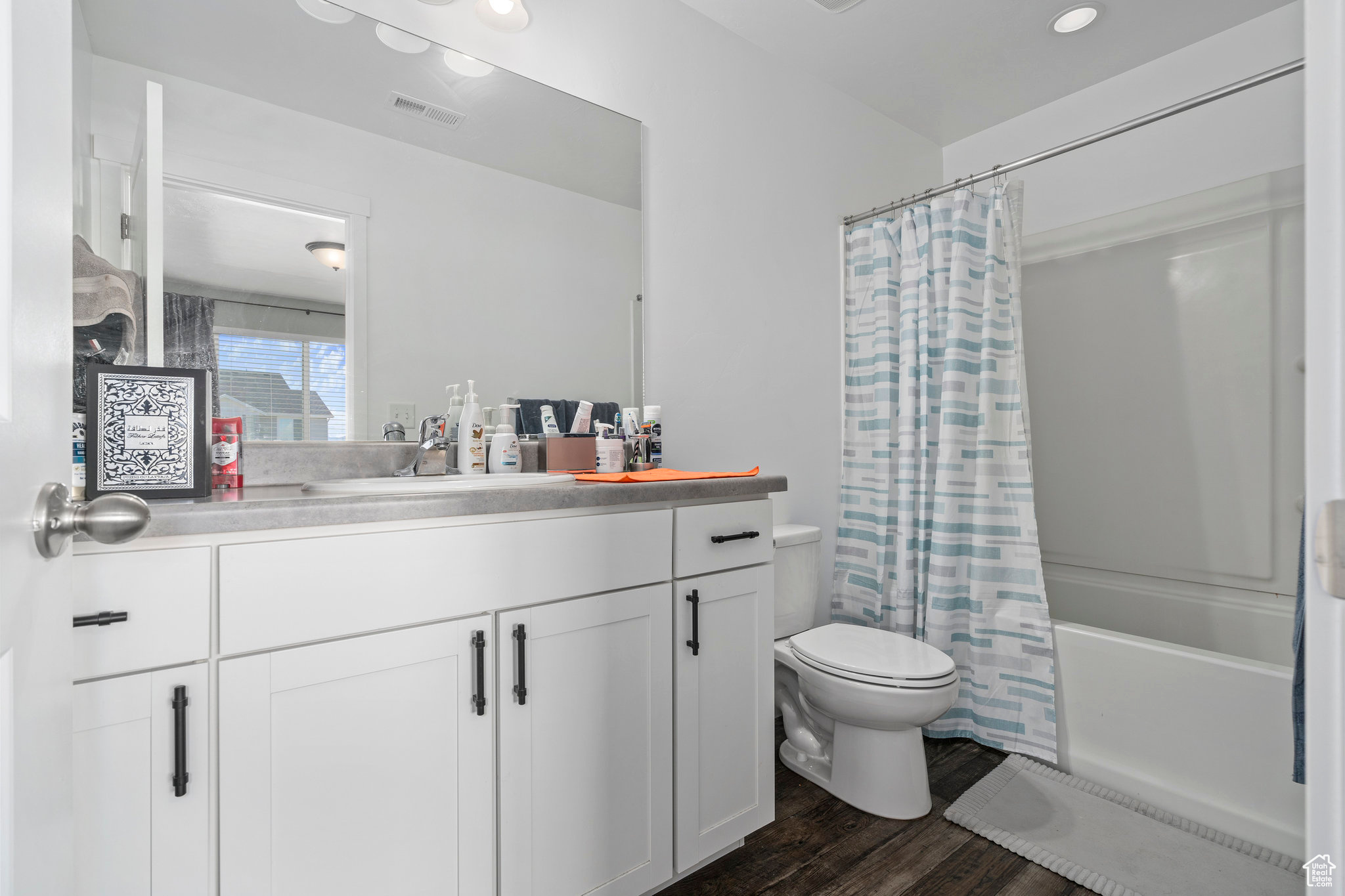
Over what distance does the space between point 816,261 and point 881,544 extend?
1.10m

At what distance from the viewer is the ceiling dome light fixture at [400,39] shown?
1.43 m

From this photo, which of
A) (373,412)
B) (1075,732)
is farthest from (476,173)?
(1075,732)

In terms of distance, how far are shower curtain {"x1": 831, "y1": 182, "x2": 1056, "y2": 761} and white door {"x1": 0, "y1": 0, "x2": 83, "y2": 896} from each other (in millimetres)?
2117

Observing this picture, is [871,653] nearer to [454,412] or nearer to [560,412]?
[560,412]

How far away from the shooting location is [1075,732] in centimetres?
185

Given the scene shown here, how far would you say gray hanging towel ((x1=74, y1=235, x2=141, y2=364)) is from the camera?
105cm

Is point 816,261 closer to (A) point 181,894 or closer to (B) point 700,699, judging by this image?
(B) point 700,699

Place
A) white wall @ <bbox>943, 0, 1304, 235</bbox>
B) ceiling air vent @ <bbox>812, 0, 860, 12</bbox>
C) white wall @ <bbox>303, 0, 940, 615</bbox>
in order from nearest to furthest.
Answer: white wall @ <bbox>303, 0, 940, 615</bbox>
ceiling air vent @ <bbox>812, 0, 860, 12</bbox>
white wall @ <bbox>943, 0, 1304, 235</bbox>

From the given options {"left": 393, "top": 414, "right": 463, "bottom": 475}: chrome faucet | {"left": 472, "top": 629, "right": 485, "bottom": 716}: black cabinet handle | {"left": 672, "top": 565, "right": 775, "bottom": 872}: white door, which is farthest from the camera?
{"left": 393, "top": 414, "right": 463, "bottom": 475}: chrome faucet

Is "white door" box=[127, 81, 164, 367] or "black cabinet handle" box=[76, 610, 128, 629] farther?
"white door" box=[127, 81, 164, 367]

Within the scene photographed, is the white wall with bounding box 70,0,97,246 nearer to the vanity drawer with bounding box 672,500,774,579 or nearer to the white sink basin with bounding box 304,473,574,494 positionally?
Result: the white sink basin with bounding box 304,473,574,494

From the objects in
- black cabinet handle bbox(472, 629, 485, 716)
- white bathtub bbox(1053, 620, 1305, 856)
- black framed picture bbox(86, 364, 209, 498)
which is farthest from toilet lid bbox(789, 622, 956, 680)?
black framed picture bbox(86, 364, 209, 498)

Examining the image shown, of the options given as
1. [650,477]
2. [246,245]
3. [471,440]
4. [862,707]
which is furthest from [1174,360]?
[246,245]

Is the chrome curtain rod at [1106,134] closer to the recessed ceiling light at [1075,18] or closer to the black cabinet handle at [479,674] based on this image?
the recessed ceiling light at [1075,18]
